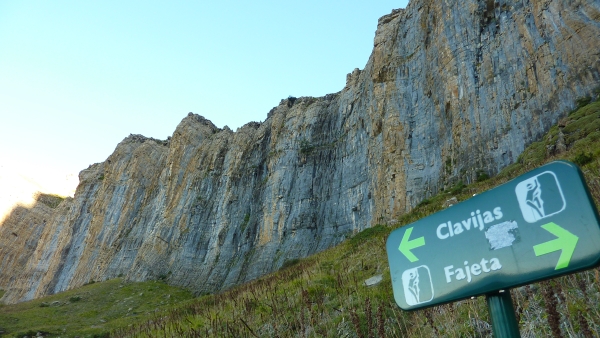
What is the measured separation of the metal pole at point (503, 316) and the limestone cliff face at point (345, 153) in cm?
2271

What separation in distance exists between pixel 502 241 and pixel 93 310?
31.3m

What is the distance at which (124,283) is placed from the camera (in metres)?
38.3

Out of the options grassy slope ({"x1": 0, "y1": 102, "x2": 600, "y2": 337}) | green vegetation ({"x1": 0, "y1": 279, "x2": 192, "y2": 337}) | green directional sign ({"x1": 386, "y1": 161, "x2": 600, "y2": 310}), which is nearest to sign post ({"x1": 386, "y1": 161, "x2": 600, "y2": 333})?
green directional sign ({"x1": 386, "y1": 161, "x2": 600, "y2": 310})

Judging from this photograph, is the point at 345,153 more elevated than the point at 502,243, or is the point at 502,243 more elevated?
the point at 345,153

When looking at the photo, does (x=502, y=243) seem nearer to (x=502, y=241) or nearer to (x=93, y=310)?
(x=502, y=241)

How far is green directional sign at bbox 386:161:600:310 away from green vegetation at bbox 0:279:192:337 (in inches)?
657

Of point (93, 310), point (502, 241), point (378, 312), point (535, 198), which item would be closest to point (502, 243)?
point (502, 241)

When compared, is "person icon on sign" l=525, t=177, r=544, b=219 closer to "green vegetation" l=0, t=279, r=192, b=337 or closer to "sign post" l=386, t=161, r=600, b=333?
"sign post" l=386, t=161, r=600, b=333

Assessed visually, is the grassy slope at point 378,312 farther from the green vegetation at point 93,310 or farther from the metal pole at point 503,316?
the green vegetation at point 93,310

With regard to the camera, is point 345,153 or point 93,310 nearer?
point 93,310

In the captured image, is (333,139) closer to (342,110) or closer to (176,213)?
(342,110)

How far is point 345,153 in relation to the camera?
126 feet

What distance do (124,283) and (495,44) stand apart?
38447 millimetres

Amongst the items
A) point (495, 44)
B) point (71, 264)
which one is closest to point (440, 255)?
point (495, 44)
